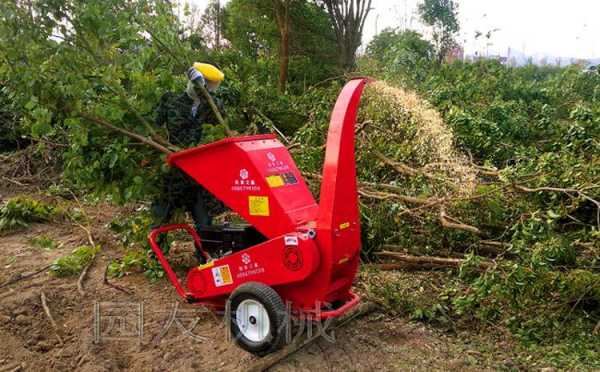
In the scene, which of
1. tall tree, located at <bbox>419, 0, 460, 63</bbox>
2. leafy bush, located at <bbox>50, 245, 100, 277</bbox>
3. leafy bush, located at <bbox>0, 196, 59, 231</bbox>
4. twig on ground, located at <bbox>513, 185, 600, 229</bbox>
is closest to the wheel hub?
leafy bush, located at <bbox>50, 245, 100, 277</bbox>

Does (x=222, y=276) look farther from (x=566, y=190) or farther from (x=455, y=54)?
(x=455, y=54)

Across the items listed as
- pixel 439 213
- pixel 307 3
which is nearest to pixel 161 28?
pixel 439 213

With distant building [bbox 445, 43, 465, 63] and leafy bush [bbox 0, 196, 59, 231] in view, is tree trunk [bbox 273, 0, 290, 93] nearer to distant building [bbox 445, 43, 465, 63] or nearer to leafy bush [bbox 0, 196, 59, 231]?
leafy bush [bbox 0, 196, 59, 231]

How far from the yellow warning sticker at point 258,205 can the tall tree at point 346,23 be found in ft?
25.2

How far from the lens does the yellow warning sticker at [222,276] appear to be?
355 centimetres

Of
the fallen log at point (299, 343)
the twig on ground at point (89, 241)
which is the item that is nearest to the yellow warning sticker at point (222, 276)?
the fallen log at point (299, 343)

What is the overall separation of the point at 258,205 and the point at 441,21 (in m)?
13.6

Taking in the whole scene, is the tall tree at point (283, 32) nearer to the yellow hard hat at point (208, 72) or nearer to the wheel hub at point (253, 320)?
the yellow hard hat at point (208, 72)

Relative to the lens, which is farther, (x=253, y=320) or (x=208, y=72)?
(x=208, y=72)

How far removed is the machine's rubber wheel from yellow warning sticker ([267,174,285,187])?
2.01 ft

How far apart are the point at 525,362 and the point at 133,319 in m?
2.66

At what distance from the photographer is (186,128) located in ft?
14.4

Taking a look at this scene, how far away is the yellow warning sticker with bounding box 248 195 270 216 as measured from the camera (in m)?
3.37

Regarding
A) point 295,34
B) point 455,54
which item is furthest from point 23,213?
point 455,54
